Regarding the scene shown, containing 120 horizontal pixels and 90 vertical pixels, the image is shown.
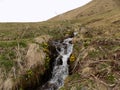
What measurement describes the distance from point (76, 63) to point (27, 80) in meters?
4.70

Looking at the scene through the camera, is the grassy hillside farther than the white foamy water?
No

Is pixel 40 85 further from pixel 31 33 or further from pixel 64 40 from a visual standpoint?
pixel 31 33

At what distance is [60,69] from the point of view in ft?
70.7

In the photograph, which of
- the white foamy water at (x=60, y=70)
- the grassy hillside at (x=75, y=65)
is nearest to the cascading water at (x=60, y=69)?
the white foamy water at (x=60, y=70)

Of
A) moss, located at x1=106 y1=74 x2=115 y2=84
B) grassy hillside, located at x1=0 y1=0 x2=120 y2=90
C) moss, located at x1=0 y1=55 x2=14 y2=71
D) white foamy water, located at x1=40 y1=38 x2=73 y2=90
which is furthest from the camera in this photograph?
white foamy water, located at x1=40 y1=38 x2=73 y2=90

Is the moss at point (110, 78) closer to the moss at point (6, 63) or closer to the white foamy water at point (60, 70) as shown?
the white foamy water at point (60, 70)

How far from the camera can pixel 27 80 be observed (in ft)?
61.6

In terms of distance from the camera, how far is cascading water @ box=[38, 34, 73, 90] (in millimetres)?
19405

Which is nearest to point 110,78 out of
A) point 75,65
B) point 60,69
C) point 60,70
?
point 75,65

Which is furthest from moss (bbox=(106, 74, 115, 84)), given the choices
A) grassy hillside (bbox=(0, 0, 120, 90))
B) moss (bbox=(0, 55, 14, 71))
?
moss (bbox=(0, 55, 14, 71))

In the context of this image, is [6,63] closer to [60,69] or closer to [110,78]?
[60,69]

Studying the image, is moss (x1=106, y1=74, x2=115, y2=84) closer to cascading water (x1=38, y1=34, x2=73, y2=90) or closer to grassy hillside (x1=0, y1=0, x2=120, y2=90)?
grassy hillside (x1=0, y1=0, x2=120, y2=90)

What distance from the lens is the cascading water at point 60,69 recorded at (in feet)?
63.7

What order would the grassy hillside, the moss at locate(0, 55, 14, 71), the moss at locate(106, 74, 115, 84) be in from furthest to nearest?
the moss at locate(0, 55, 14, 71) → the grassy hillside → the moss at locate(106, 74, 115, 84)
